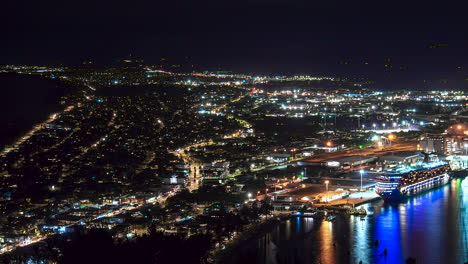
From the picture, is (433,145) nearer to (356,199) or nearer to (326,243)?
(356,199)

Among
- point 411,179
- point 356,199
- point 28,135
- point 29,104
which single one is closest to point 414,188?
point 411,179

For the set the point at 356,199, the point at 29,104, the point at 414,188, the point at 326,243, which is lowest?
the point at 326,243

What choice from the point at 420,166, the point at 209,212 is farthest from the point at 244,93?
the point at 209,212

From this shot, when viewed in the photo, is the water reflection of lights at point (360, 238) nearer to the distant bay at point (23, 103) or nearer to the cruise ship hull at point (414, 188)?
the cruise ship hull at point (414, 188)

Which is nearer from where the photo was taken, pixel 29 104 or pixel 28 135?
pixel 28 135

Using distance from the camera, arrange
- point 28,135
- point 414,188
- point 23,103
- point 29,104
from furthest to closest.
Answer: point 414,188
point 29,104
point 23,103
point 28,135

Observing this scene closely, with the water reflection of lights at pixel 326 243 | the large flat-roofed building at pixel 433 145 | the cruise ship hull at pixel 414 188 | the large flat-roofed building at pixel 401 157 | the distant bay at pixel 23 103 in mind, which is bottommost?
the water reflection of lights at pixel 326 243

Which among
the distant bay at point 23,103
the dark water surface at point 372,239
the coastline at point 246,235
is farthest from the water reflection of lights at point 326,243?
the distant bay at point 23,103
